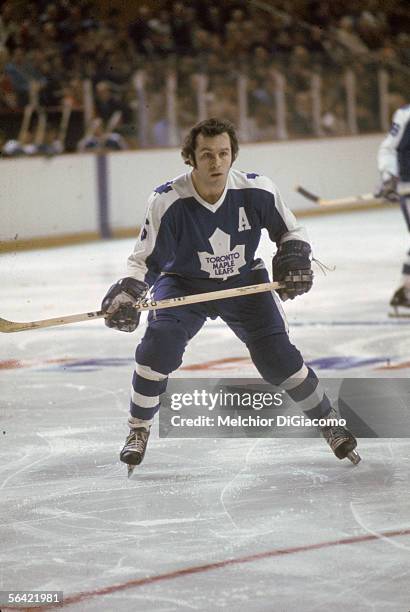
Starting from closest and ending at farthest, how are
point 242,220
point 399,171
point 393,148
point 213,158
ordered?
point 213,158 → point 242,220 → point 393,148 → point 399,171

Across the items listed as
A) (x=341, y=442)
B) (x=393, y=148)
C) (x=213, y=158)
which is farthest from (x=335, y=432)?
(x=393, y=148)

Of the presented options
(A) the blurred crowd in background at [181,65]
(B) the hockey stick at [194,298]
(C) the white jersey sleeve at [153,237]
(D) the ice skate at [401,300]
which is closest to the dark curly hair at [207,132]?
(C) the white jersey sleeve at [153,237]

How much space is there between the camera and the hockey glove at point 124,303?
148 inches

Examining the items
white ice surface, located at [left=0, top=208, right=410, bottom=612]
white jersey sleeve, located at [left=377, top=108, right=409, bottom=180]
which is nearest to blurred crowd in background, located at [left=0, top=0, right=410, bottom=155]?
white jersey sleeve, located at [left=377, top=108, right=409, bottom=180]

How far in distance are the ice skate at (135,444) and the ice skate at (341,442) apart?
0.55m

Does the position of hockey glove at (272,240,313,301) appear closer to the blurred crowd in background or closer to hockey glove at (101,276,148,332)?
hockey glove at (101,276,148,332)

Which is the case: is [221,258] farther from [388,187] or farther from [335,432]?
[388,187]

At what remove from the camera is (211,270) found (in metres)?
3.90

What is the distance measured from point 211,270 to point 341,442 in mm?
656

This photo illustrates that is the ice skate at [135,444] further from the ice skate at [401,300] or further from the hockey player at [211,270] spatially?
the ice skate at [401,300]

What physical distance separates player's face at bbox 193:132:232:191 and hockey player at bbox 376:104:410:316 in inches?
128

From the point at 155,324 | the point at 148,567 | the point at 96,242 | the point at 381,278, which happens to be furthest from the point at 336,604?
the point at 96,242

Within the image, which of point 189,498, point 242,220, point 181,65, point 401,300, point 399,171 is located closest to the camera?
point 189,498

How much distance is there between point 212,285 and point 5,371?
1835mm
